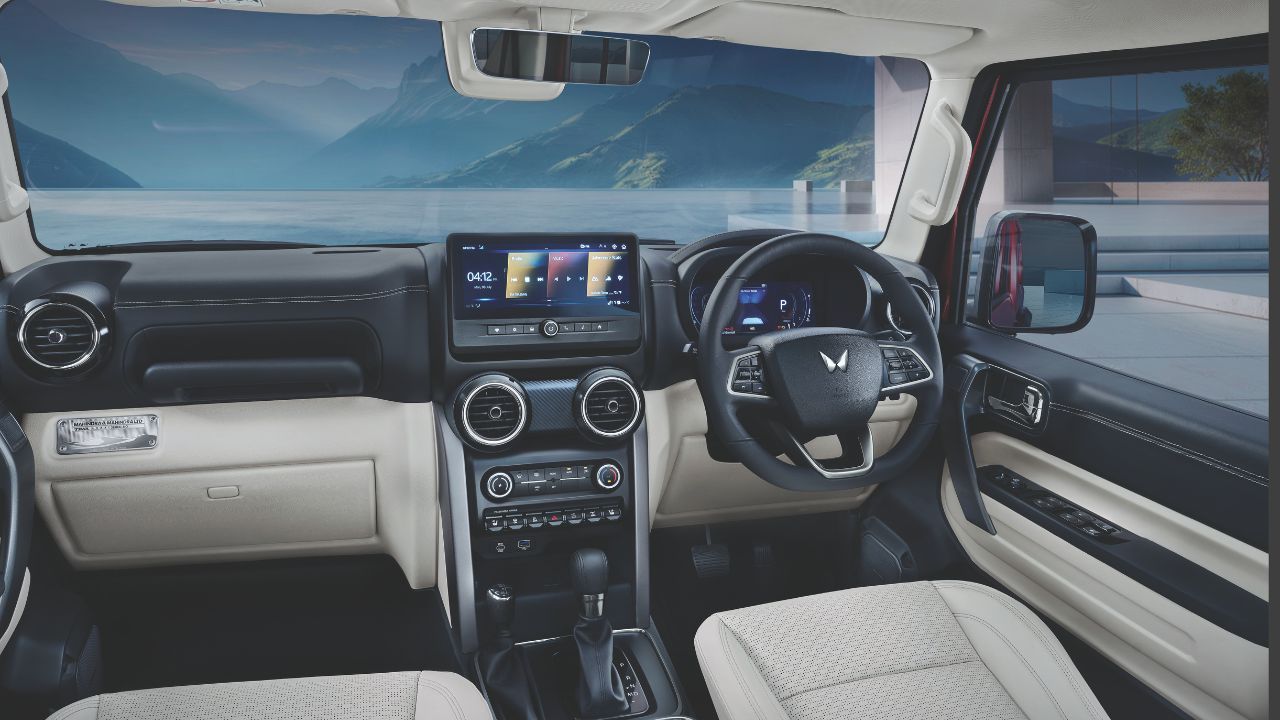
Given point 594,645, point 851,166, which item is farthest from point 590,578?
point 851,166

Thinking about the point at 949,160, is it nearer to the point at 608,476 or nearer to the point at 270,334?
the point at 608,476

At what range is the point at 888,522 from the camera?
120 inches

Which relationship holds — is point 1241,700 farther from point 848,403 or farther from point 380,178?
point 380,178

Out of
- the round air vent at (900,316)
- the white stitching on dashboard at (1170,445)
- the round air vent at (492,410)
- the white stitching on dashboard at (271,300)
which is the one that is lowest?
the white stitching on dashboard at (1170,445)

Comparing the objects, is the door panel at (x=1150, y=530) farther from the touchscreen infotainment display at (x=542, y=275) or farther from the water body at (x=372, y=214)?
the touchscreen infotainment display at (x=542, y=275)

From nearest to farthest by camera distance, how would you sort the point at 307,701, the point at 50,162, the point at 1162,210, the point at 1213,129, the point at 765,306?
the point at 307,701, the point at 50,162, the point at 765,306, the point at 1213,129, the point at 1162,210

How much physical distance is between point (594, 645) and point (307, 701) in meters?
0.85

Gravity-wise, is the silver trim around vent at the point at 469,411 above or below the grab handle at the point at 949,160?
below

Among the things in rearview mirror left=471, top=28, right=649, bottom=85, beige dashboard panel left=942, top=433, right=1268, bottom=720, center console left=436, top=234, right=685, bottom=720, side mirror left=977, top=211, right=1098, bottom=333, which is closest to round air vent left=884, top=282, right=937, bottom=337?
side mirror left=977, top=211, right=1098, bottom=333

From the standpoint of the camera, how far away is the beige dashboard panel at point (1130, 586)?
6.07 ft

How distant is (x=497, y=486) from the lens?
251 centimetres

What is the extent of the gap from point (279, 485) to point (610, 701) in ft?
3.69

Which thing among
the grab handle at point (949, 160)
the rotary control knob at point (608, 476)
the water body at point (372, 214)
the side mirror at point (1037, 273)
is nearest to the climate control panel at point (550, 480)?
the rotary control knob at point (608, 476)

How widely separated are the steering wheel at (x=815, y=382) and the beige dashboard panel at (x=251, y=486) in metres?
0.90
